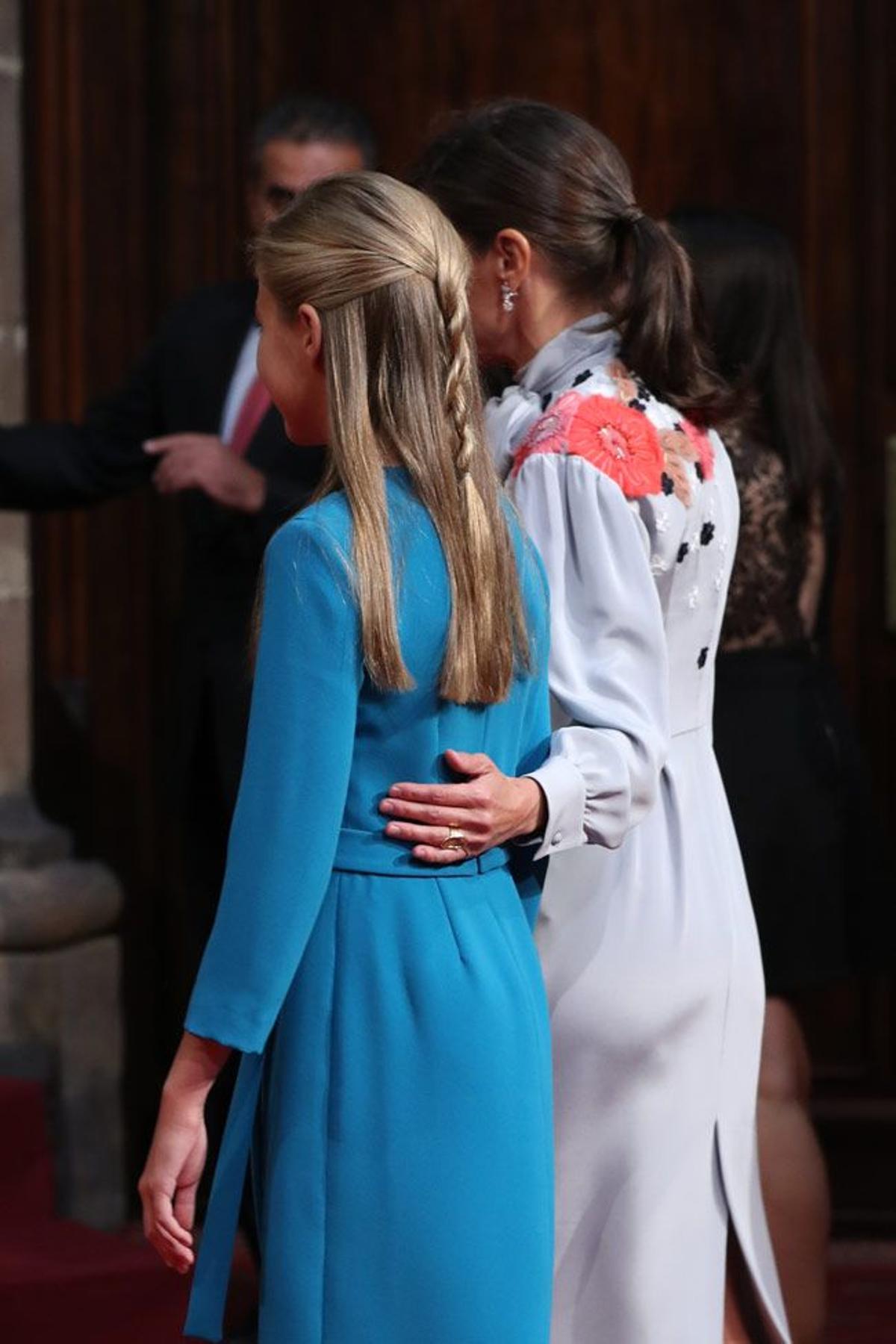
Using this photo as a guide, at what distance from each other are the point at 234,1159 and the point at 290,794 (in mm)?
345

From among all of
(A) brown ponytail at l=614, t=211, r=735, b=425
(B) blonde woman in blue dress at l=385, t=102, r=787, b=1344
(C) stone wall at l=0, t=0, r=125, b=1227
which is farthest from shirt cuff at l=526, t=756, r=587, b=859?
(C) stone wall at l=0, t=0, r=125, b=1227

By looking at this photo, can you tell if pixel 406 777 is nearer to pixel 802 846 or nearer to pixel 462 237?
pixel 462 237

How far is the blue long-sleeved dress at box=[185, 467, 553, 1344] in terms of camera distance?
6.35 feet

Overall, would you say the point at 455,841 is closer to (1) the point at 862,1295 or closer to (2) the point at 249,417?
(2) the point at 249,417

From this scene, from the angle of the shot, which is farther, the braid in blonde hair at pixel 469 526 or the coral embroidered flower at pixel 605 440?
the coral embroidered flower at pixel 605 440

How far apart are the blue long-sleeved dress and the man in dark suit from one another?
69.1 inches

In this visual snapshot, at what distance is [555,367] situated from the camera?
2410 mm

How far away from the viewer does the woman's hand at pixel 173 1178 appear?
6.45ft

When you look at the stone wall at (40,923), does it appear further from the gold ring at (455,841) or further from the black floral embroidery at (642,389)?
the gold ring at (455,841)

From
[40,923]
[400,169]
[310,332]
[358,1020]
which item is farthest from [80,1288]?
[400,169]

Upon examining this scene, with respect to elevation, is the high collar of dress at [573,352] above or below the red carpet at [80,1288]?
above

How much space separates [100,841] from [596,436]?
2342 mm

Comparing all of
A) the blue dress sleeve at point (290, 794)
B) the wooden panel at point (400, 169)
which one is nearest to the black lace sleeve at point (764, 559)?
the wooden panel at point (400, 169)

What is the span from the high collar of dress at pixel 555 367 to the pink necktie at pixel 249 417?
149 cm
